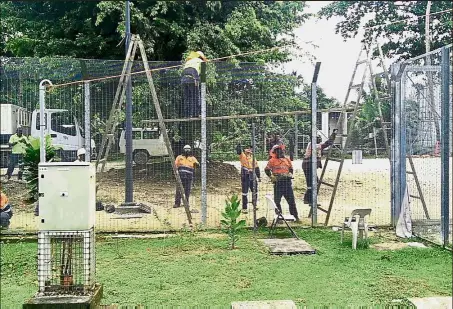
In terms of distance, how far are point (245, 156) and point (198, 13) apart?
6.66 metres

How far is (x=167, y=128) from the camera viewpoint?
8766 mm

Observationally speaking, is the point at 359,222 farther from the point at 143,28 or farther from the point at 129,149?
the point at 143,28

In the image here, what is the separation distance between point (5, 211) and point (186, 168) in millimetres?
2880

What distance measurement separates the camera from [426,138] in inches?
300

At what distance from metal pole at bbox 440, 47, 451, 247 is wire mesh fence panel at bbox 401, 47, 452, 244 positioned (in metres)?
0.01

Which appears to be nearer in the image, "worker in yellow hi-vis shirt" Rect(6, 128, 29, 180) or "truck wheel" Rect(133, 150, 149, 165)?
"worker in yellow hi-vis shirt" Rect(6, 128, 29, 180)

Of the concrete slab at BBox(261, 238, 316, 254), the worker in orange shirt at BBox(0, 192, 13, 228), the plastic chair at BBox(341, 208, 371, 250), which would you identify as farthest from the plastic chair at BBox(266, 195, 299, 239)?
the worker in orange shirt at BBox(0, 192, 13, 228)

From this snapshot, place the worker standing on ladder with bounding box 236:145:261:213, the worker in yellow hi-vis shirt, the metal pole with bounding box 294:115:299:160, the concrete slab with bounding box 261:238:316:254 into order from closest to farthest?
1. the concrete slab with bounding box 261:238:316:254
2. the worker in yellow hi-vis shirt
3. the worker standing on ladder with bounding box 236:145:261:213
4. the metal pole with bounding box 294:115:299:160

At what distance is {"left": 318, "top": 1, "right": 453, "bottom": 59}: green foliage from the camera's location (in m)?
6.46

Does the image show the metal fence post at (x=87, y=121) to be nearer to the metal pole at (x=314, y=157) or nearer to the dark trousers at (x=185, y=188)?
the dark trousers at (x=185, y=188)

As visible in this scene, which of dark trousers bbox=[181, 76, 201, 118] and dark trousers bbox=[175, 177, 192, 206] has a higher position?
dark trousers bbox=[181, 76, 201, 118]

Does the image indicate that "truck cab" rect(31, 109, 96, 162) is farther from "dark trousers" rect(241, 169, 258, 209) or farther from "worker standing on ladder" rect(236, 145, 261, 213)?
"dark trousers" rect(241, 169, 258, 209)

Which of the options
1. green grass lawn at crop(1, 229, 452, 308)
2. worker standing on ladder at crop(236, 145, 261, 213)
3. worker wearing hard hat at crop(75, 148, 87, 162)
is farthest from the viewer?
worker standing on ladder at crop(236, 145, 261, 213)

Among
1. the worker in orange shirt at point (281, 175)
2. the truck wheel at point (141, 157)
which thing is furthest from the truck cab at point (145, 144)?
the worker in orange shirt at point (281, 175)
